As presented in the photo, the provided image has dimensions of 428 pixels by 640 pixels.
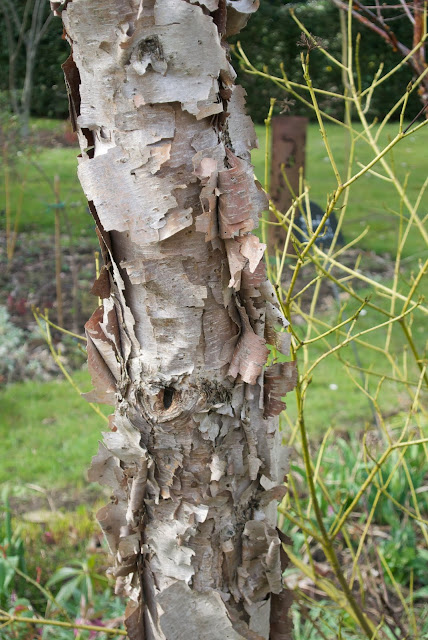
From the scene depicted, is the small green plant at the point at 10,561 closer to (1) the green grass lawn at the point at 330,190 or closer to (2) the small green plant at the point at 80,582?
(2) the small green plant at the point at 80,582

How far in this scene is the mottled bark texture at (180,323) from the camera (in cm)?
80

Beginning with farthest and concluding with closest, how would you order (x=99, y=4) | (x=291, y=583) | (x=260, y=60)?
(x=260, y=60) < (x=291, y=583) < (x=99, y=4)

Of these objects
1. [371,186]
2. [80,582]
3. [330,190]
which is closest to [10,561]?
[80,582]

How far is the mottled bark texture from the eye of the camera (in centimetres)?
80

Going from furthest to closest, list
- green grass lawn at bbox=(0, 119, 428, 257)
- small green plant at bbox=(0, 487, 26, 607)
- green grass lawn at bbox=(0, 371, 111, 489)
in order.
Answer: green grass lawn at bbox=(0, 119, 428, 257) → green grass lawn at bbox=(0, 371, 111, 489) → small green plant at bbox=(0, 487, 26, 607)

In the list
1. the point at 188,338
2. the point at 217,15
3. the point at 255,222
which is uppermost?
the point at 217,15

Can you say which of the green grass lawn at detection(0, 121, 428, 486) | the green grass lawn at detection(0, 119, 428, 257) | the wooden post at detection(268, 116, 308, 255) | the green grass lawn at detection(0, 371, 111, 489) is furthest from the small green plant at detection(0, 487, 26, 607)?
the green grass lawn at detection(0, 119, 428, 257)

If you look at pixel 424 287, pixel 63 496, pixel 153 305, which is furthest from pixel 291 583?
pixel 424 287

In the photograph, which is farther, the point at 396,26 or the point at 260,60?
the point at 260,60

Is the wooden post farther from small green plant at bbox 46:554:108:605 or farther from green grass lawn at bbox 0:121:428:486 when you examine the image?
small green plant at bbox 46:554:108:605

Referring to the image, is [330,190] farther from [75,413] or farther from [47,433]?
[47,433]

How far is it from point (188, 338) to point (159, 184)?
23 cm

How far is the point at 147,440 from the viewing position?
0.95 metres

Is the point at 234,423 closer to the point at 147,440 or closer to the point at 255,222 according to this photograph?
the point at 147,440
